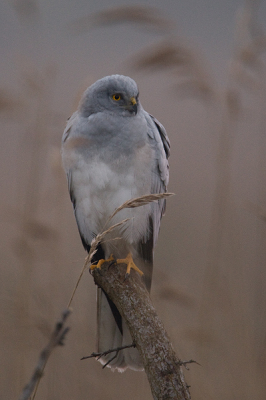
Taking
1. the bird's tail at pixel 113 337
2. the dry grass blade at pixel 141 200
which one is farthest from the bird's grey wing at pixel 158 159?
the dry grass blade at pixel 141 200

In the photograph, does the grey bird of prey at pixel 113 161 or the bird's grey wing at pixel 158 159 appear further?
the bird's grey wing at pixel 158 159

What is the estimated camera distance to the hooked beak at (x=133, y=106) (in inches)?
97.1

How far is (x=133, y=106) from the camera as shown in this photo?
2.49 metres

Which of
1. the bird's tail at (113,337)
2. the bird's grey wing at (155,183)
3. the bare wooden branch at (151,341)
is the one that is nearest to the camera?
the bare wooden branch at (151,341)

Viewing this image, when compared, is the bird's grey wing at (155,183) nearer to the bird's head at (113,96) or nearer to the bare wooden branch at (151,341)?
the bird's head at (113,96)

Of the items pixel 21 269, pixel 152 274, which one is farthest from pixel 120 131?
pixel 21 269

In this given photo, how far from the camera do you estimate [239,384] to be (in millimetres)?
2490

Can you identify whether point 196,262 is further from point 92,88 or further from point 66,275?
point 92,88

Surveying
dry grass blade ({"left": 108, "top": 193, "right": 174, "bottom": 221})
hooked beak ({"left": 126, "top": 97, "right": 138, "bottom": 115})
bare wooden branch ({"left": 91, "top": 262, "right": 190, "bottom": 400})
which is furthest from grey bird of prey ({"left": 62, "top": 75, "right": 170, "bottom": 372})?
dry grass blade ({"left": 108, "top": 193, "right": 174, "bottom": 221})

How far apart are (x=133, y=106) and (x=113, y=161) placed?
0.36 metres

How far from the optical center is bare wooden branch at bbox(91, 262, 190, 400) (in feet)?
4.46

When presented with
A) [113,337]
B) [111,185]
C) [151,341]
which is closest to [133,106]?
[111,185]

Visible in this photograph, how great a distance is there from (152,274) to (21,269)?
0.88 meters

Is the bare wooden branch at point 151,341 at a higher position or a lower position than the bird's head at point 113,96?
lower
